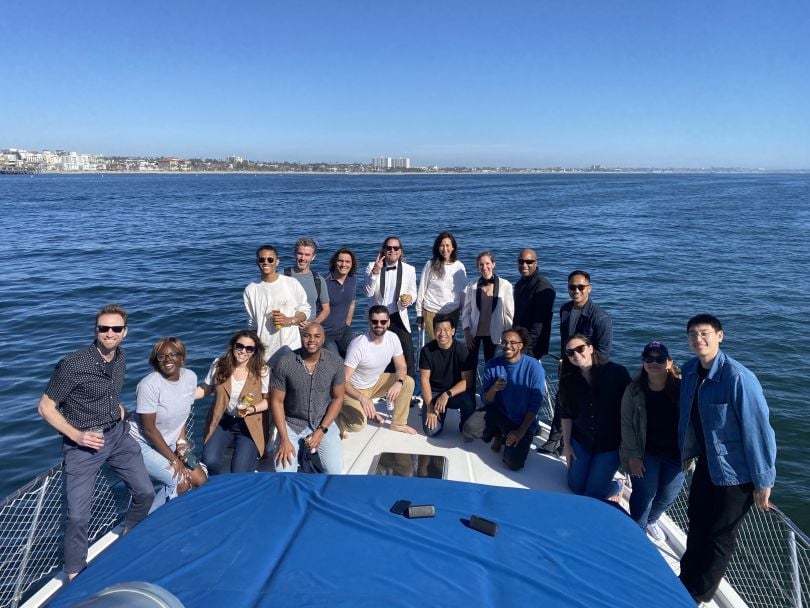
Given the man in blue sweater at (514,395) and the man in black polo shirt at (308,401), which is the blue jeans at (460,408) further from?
the man in black polo shirt at (308,401)

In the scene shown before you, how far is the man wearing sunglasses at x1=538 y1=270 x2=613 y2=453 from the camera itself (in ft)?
18.2

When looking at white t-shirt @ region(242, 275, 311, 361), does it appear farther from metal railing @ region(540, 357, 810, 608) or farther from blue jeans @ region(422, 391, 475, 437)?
metal railing @ region(540, 357, 810, 608)

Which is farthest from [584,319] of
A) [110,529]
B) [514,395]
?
[110,529]

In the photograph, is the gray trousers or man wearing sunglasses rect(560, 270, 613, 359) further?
man wearing sunglasses rect(560, 270, 613, 359)

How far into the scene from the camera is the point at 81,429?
13.3 feet

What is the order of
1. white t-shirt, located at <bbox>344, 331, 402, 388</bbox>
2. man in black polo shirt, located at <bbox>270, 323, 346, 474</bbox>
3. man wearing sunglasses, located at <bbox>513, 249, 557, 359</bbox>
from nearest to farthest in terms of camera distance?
man in black polo shirt, located at <bbox>270, 323, 346, 474</bbox> → white t-shirt, located at <bbox>344, 331, 402, 388</bbox> → man wearing sunglasses, located at <bbox>513, 249, 557, 359</bbox>

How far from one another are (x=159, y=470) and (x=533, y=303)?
4511mm

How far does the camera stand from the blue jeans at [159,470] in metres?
4.63

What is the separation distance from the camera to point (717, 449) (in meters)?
3.63

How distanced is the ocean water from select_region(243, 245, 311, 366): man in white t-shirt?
4.77 m

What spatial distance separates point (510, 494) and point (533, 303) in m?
3.60

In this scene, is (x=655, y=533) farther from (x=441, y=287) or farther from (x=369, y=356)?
(x=441, y=287)

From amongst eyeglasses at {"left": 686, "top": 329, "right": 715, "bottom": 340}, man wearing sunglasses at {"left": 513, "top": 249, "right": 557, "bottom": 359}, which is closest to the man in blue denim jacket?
eyeglasses at {"left": 686, "top": 329, "right": 715, "bottom": 340}

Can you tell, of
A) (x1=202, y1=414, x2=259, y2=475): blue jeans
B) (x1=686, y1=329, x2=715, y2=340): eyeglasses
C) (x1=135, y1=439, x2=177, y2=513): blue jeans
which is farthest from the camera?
(x1=202, y1=414, x2=259, y2=475): blue jeans
